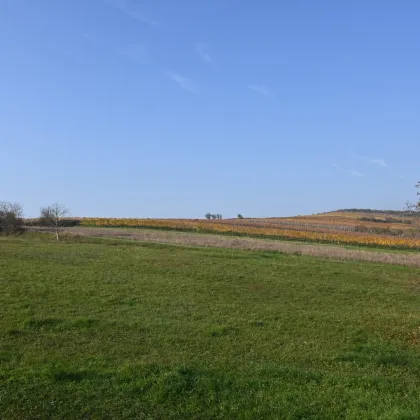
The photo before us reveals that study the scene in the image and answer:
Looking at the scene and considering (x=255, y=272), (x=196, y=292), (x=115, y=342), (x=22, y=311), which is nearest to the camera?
(x=115, y=342)

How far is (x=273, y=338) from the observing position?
1405cm

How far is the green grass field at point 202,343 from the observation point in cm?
841

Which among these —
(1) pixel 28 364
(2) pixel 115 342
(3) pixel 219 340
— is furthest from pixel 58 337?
(3) pixel 219 340

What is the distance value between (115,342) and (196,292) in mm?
8309

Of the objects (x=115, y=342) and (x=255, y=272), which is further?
(x=255, y=272)

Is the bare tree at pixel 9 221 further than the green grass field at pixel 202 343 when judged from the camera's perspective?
Yes

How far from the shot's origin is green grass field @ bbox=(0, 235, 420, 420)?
8406 millimetres

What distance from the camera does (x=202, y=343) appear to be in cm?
1309

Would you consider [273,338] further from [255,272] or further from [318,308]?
[255,272]

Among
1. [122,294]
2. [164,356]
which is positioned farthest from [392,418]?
[122,294]

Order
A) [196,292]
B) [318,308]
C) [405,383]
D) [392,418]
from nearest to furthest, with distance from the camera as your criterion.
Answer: [392,418]
[405,383]
[318,308]
[196,292]

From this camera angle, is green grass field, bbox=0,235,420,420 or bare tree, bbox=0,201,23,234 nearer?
green grass field, bbox=0,235,420,420

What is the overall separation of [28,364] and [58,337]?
8.90 feet

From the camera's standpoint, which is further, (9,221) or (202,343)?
(9,221)
